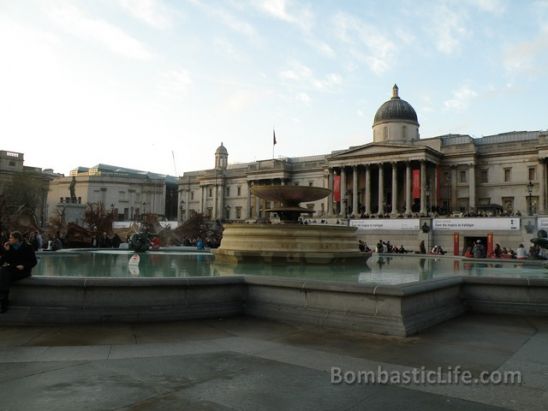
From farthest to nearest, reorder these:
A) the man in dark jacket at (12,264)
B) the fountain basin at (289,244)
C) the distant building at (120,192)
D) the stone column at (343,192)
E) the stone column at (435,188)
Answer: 1. the distant building at (120,192)
2. the stone column at (343,192)
3. the stone column at (435,188)
4. the fountain basin at (289,244)
5. the man in dark jacket at (12,264)

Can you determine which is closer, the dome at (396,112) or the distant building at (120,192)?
the dome at (396,112)

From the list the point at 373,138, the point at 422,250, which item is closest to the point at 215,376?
the point at 422,250

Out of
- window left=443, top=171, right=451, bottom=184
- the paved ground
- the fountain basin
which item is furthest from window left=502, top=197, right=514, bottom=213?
the paved ground

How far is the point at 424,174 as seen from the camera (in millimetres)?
60844

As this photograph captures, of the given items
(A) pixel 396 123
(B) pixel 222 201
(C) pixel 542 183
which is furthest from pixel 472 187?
(B) pixel 222 201

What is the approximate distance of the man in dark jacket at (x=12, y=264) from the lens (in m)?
7.49

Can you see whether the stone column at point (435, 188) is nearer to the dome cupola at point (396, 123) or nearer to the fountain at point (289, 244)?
the dome cupola at point (396, 123)

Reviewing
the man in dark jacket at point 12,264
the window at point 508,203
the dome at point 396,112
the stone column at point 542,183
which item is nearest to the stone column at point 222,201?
the dome at point 396,112

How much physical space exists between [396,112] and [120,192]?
183ft

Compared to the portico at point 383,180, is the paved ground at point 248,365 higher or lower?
lower

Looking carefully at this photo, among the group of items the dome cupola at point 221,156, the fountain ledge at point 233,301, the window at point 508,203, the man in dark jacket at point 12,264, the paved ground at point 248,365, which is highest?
the dome cupola at point 221,156

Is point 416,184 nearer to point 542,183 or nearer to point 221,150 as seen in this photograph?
point 542,183

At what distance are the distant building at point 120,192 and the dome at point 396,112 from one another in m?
48.2

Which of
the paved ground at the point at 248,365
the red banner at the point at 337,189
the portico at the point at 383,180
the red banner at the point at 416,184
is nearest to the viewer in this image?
the paved ground at the point at 248,365
